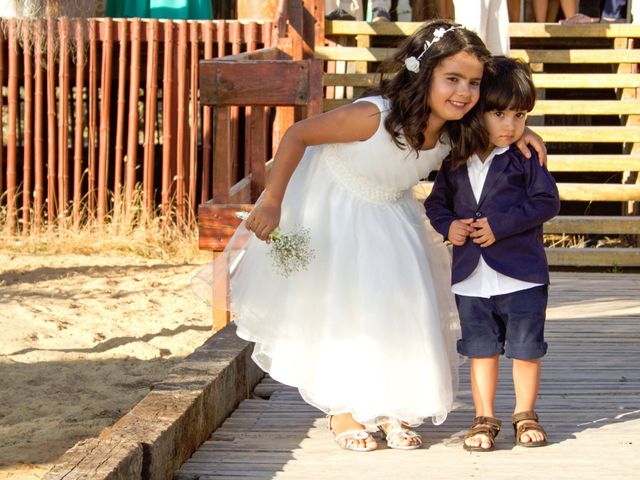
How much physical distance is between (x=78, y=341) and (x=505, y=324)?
11.8 ft

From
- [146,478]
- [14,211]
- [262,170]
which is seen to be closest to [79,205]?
[14,211]

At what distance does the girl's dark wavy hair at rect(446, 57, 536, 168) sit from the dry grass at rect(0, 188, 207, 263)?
5575 millimetres

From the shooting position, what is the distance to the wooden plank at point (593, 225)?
27.8ft

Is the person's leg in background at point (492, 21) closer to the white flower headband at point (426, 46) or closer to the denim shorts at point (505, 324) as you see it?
the white flower headband at point (426, 46)

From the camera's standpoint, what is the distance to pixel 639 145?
9.38 m

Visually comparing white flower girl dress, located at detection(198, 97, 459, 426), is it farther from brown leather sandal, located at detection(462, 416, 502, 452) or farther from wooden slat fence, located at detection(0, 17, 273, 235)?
wooden slat fence, located at detection(0, 17, 273, 235)

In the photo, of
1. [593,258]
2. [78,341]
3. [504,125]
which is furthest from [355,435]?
[593,258]

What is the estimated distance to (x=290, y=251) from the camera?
13.1 feet

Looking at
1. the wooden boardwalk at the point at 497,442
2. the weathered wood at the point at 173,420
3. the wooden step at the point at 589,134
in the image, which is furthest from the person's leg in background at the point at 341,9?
the weathered wood at the point at 173,420

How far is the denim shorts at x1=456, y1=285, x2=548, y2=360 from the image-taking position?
4000 mm

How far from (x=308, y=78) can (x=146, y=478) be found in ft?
9.34

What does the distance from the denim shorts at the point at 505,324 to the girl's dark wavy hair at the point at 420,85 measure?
21.7 inches

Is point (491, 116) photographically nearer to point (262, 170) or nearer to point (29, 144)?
point (262, 170)

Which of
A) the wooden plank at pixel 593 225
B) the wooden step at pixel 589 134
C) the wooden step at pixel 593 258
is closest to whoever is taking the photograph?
the wooden step at pixel 593 258
